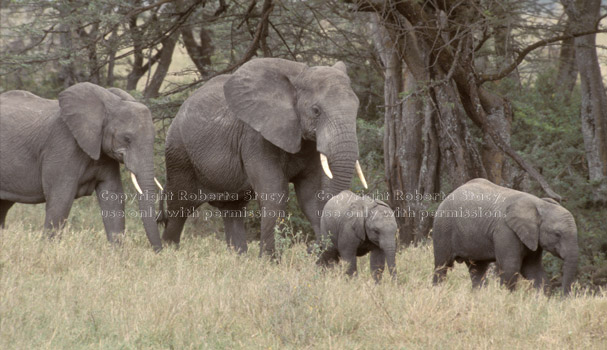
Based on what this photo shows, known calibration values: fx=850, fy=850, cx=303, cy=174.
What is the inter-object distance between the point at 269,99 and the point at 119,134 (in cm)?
183

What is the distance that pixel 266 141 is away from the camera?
30.7 feet

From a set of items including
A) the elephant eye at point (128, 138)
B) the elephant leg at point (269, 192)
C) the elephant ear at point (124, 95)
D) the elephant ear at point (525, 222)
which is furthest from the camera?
the elephant ear at point (124, 95)

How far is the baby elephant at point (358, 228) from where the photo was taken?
8.52 meters

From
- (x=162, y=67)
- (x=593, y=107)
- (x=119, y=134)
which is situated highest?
(x=162, y=67)

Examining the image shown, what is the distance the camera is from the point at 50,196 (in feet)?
31.8

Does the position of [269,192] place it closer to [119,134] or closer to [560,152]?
[119,134]

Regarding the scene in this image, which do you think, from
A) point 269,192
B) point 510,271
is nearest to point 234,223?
point 269,192

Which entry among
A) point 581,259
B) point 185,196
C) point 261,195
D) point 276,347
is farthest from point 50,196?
point 581,259

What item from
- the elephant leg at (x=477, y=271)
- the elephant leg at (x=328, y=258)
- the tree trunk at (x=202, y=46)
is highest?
the tree trunk at (x=202, y=46)

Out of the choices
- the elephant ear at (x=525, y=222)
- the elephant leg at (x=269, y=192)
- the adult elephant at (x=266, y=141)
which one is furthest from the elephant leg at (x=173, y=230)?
the elephant ear at (x=525, y=222)

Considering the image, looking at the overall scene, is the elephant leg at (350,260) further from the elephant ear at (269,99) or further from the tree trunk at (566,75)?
the tree trunk at (566,75)

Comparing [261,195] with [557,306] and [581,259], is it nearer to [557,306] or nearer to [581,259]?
[557,306]

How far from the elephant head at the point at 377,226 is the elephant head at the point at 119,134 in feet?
7.70

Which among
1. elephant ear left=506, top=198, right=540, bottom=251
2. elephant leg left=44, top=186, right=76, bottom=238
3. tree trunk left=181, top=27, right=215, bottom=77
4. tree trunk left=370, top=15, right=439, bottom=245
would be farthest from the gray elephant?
tree trunk left=181, top=27, right=215, bottom=77
